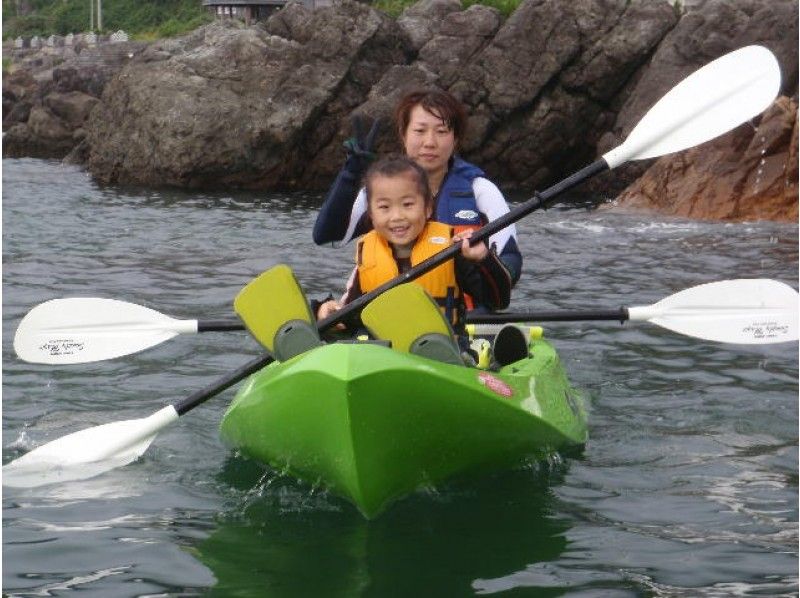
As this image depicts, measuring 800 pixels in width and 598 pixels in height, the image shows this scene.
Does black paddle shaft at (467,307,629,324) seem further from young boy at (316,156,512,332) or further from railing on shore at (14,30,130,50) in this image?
railing on shore at (14,30,130,50)

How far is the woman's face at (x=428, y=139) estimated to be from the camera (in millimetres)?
5152

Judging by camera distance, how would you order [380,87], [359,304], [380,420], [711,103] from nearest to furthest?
Answer: [380,420] < [359,304] < [711,103] < [380,87]

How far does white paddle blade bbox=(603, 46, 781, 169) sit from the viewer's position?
5.63 metres

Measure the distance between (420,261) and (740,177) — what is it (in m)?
8.43

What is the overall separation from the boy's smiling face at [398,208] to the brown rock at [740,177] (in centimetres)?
802

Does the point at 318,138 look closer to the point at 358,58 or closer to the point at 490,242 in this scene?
the point at 358,58

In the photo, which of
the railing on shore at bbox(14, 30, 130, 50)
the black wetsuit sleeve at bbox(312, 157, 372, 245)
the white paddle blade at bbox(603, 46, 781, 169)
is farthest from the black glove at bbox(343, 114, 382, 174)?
the railing on shore at bbox(14, 30, 130, 50)

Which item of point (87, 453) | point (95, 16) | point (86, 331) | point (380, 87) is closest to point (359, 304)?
point (87, 453)

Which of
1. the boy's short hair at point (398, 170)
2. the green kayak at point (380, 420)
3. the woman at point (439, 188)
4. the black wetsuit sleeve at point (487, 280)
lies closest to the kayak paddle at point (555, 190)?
the black wetsuit sleeve at point (487, 280)

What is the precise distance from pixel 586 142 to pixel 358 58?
336 cm

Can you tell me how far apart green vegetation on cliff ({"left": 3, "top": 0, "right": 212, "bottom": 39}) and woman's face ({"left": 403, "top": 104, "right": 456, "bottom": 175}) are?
39356 millimetres

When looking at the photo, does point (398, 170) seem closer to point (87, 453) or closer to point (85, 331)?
point (87, 453)

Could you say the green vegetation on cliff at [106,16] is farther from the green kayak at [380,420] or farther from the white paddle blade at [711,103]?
the green kayak at [380,420]

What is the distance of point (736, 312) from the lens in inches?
220
